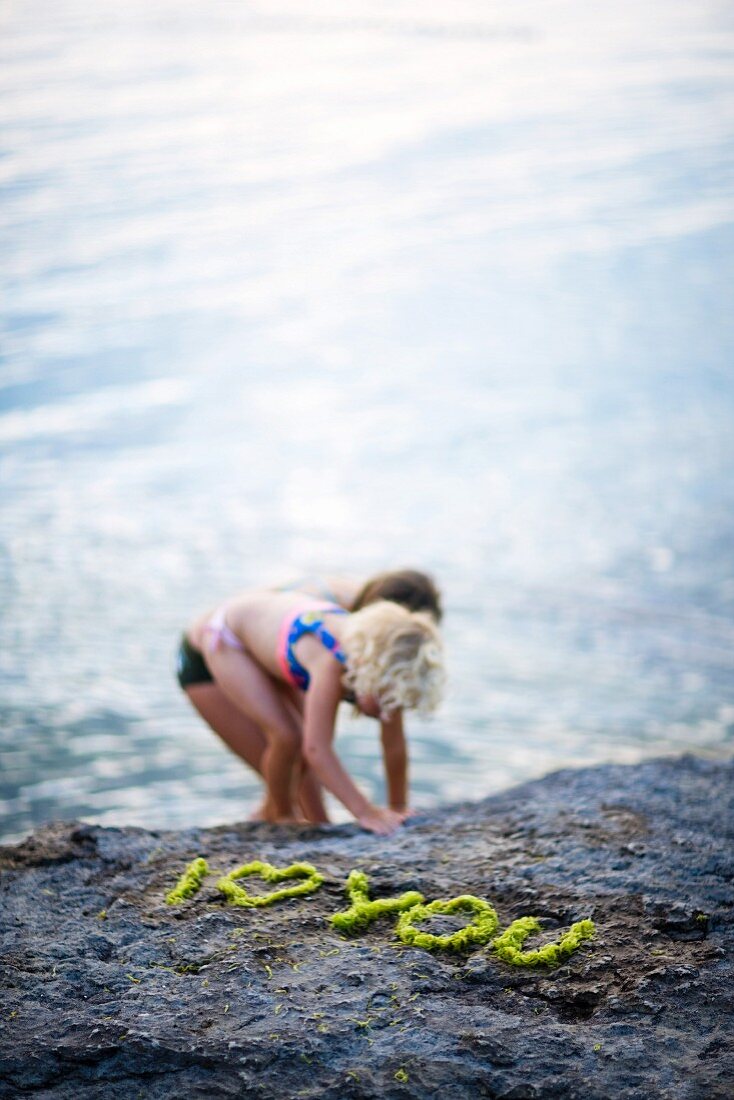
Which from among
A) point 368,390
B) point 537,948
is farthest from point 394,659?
point 368,390

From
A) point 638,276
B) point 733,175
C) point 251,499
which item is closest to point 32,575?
point 251,499

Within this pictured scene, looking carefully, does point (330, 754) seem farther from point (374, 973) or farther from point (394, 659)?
point (374, 973)

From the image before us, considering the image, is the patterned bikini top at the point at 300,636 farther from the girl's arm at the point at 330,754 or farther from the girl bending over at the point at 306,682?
the girl's arm at the point at 330,754

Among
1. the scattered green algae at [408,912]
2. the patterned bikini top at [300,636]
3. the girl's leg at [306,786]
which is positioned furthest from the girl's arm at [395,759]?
the scattered green algae at [408,912]

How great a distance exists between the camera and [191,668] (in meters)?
3.98

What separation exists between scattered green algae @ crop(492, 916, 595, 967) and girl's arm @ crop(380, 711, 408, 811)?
3.36ft

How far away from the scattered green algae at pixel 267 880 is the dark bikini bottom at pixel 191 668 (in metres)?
1.26

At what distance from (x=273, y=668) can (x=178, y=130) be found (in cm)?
633

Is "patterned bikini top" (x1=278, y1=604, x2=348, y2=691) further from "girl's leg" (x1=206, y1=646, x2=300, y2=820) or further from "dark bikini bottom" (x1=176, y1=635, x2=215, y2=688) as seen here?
"dark bikini bottom" (x1=176, y1=635, x2=215, y2=688)

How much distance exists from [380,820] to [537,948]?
868 mm

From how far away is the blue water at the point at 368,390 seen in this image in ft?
21.1

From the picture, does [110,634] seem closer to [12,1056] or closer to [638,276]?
[12,1056]

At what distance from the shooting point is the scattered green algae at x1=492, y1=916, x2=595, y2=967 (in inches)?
89.7

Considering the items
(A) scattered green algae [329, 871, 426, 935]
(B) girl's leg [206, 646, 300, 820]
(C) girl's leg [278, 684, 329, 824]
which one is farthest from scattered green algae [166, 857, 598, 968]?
(C) girl's leg [278, 684, 329, 824]
